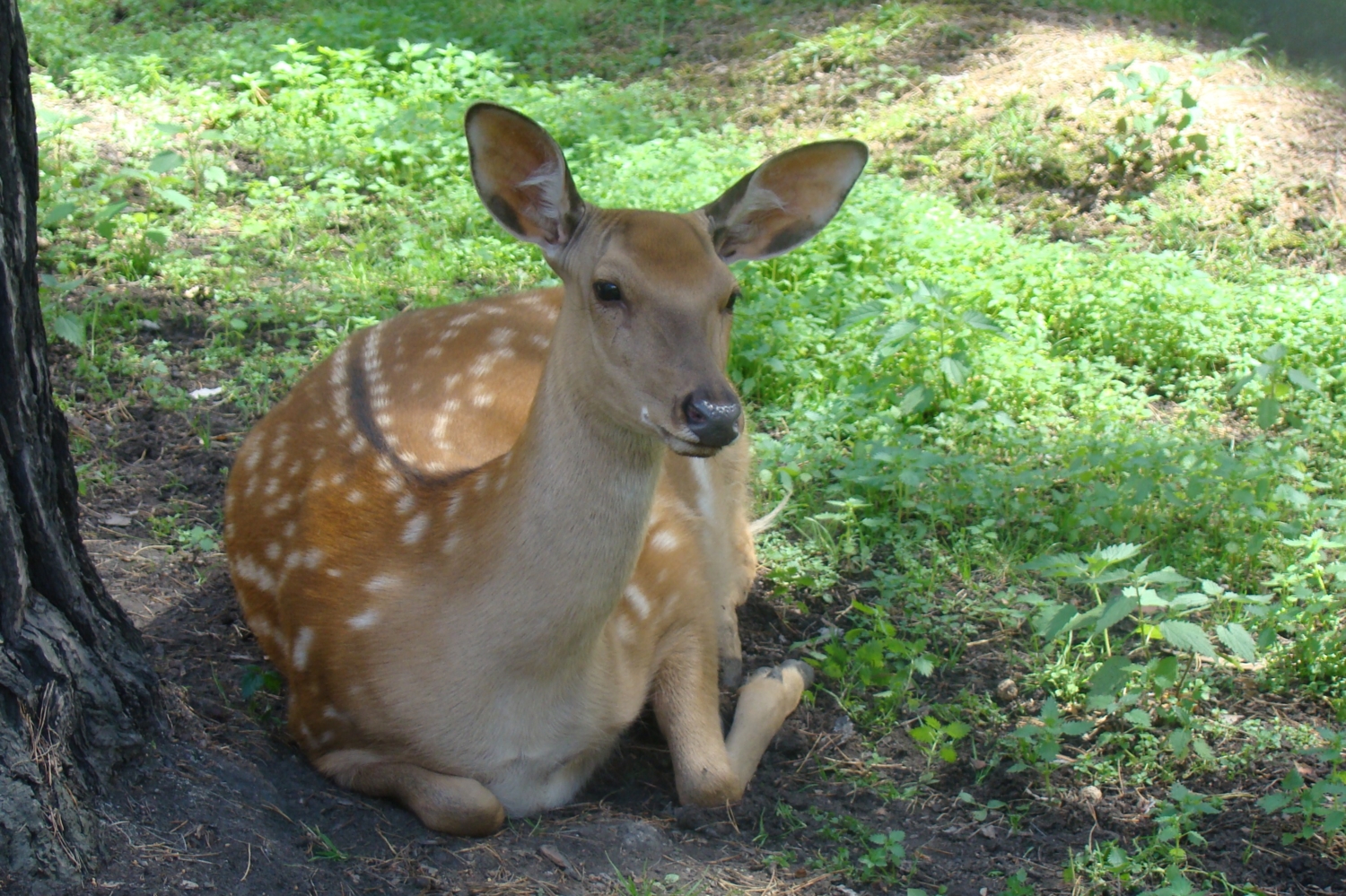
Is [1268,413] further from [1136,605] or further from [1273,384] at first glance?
[1136,605]

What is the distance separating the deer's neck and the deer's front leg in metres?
0.59

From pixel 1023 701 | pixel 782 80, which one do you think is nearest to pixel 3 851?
pixel 1023 701

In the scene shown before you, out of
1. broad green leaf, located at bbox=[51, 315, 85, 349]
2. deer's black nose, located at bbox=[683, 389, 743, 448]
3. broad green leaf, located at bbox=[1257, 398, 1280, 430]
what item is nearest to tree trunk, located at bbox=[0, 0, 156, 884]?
deer's black nose, located at bbox=[683, 389, 743, 448]

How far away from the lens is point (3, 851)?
7.48 ft

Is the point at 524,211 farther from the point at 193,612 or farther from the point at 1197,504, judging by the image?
the point at 1197,504

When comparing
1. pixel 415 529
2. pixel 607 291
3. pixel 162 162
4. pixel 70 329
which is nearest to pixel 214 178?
pixel 162 162

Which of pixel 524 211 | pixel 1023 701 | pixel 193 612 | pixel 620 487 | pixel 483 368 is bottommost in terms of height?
pixel 1023 701

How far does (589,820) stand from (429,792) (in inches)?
15.5

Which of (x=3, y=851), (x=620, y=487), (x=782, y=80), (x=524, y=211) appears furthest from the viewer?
(x=782, y=80)

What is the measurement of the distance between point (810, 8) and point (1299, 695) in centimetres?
639

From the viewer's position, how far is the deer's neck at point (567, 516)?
2797mm

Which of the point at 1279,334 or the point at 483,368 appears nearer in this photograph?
the point at 483,368

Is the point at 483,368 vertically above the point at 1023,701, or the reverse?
the point at 483,368

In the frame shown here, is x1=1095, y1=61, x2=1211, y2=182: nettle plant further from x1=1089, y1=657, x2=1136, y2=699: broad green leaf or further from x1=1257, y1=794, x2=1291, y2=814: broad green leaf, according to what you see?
x1=1257, y1=794, x2=1291, y2=814: broad green leaf
